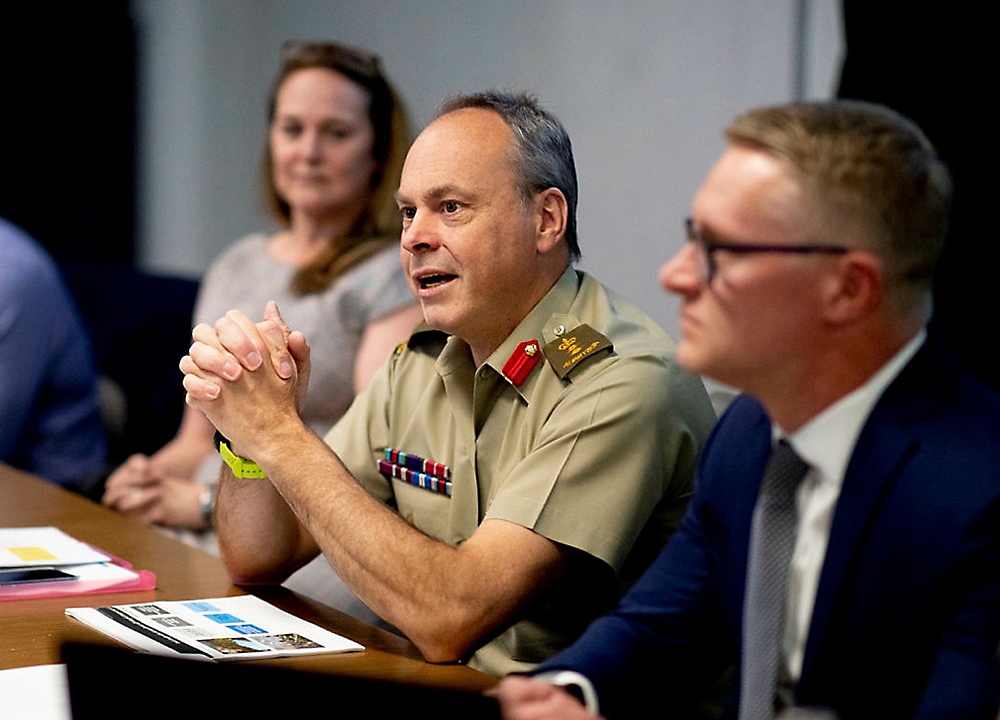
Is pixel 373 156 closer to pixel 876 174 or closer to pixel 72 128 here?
pixel 876 174

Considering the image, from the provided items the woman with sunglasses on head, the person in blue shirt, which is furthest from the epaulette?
the person in blue shirt

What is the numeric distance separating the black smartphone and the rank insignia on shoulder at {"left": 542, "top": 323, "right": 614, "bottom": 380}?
2.24ft

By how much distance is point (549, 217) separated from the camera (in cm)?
181

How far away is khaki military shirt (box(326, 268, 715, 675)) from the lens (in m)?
1.61

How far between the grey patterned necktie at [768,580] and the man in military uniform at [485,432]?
371 mm

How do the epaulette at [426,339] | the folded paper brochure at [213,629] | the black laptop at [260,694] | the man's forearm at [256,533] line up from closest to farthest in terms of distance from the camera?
the black laptop at [260,694], the folded paper brochure at [213,629], the man's forearm at [256,533], the epaulette at [426,339]

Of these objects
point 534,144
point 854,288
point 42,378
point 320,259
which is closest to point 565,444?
point 534,144

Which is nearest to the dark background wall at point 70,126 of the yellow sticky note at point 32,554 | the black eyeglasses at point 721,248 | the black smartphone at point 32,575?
the yellow sticky note at point 32,554

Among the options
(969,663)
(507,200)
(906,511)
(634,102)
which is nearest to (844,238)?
(906,511)

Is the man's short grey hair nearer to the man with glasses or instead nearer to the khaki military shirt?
the khaki military shirt

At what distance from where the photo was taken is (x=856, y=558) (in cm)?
119

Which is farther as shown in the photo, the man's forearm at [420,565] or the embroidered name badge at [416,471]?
the embroidered name badge at [416,471]

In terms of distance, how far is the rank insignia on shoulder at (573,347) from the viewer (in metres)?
1.71

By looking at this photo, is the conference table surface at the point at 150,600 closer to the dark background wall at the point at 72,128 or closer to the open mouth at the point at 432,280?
the open mouth at the point at 432,280
